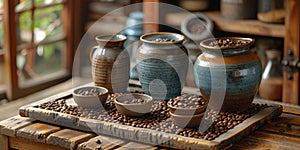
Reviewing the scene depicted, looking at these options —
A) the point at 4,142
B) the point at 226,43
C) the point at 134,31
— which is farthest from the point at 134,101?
the point at 134,31

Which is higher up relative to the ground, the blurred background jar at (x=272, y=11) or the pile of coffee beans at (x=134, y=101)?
the blurred background jar at (x=272, y=11)

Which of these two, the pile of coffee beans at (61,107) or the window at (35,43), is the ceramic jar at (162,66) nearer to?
the pile of coffee beans at (61,107)

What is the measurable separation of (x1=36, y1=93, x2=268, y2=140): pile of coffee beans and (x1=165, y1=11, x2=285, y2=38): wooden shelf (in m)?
1.02

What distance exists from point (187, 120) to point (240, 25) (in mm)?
1462

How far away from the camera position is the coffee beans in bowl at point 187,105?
1967mm

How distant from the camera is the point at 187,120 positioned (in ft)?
6.46

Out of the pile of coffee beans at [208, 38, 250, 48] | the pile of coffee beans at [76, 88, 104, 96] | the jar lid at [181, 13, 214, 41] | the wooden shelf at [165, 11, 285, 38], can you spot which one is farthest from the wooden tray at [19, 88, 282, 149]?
the jar lid at [181, 13, 214, 41]

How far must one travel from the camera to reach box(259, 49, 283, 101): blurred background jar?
3273mm

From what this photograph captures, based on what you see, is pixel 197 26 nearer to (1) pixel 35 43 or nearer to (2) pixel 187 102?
(1) pixel 35 43

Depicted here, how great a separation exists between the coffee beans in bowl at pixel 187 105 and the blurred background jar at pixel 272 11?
1274 millimetres

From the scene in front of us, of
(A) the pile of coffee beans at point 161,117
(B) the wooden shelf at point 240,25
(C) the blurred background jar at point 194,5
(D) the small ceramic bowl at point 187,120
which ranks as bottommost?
(A) the pile of coffee beans at point 161,117

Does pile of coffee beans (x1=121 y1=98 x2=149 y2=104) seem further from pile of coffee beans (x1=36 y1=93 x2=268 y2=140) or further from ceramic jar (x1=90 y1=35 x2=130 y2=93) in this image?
ceramic jar (x1=90 y1=35 x2=130 y2=93)

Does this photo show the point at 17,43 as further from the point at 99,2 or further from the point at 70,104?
the point at 70,104

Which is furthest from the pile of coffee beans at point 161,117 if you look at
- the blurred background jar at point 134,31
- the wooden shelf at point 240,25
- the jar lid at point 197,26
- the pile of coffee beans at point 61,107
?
the blurred background jar at point 134,31
